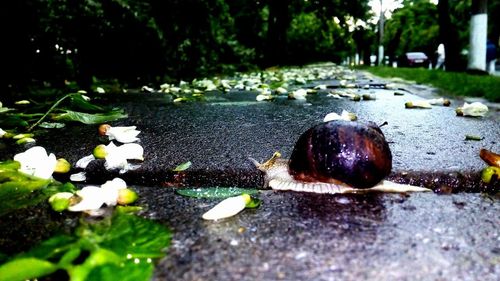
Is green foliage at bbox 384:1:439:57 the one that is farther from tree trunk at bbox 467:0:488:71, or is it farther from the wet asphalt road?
the wet asphalt road

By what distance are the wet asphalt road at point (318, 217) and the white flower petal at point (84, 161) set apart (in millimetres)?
24

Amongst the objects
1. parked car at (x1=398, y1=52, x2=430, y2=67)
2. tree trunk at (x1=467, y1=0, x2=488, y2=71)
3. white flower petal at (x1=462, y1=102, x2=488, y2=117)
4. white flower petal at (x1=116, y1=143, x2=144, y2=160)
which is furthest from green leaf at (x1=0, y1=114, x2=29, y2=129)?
parked car at (x1=398, y1=52, x2=430, y2=67)

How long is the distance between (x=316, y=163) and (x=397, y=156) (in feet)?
1.51

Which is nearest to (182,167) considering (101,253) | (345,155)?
(345,155)

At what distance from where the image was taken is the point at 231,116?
2.93 m

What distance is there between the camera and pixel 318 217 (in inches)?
43.9

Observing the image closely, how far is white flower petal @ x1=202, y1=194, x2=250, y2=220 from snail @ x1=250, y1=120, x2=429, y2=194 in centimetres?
26

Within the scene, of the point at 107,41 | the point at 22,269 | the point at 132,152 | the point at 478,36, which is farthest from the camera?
the point at 478,36

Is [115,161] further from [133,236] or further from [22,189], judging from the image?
[133,236]

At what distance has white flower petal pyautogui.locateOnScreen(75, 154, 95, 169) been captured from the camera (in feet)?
5.28

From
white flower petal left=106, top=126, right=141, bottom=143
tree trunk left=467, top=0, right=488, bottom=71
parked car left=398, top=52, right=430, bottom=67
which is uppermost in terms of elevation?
tree trunk left=467, top=0, right=488, bottom=71

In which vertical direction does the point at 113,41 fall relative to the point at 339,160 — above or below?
above

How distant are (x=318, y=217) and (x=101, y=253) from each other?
0.58m

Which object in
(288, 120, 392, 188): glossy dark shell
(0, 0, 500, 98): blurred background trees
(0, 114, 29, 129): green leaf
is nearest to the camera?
(288, 120, 392, 188): glossy dark shell
